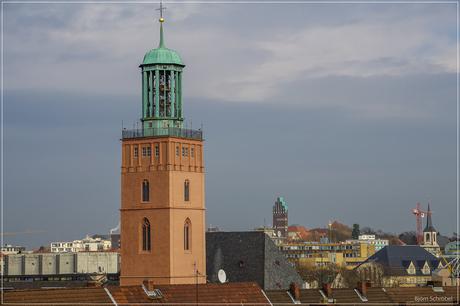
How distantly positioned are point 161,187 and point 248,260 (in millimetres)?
16835

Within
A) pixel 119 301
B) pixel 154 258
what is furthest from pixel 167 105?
pixel 119 301

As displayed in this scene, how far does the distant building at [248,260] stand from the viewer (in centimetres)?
11888

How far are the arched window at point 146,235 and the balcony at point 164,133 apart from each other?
6.76m

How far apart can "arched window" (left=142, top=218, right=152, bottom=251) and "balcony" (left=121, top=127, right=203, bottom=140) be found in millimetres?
6757

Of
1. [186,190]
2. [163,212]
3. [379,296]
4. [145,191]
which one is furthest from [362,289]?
[145,191]

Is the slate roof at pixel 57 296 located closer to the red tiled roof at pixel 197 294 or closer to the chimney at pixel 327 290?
the red tiled roof at pixel 197 294

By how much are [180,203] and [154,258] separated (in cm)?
485

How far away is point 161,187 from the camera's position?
106 m

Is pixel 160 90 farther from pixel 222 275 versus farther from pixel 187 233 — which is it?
pixel 222 275

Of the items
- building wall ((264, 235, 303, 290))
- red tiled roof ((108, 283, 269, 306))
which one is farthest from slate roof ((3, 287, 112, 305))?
building wall ((264, 235, 303, 290))

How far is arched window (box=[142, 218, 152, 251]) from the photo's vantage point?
10638 cm

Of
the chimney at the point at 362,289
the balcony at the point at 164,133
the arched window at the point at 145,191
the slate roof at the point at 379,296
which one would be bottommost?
the slate roof at the point at 379,296

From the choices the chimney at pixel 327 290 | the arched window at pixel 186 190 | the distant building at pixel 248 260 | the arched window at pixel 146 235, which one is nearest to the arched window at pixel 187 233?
the arched window at pixel 186 190

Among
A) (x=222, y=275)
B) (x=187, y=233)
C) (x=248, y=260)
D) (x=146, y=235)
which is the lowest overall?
(x=222, y=275)
